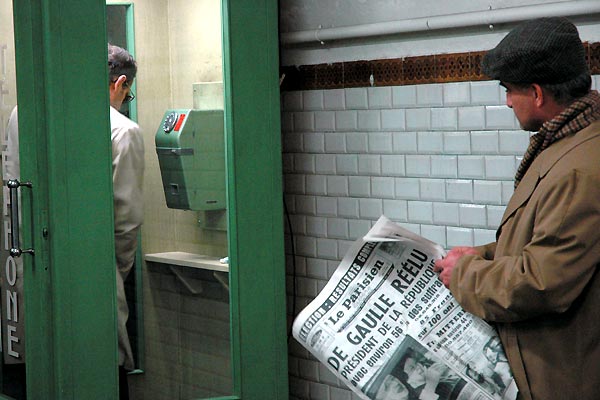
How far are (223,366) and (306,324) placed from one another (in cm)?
141

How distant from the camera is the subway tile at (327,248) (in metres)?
4.34

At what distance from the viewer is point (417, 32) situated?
388 cm

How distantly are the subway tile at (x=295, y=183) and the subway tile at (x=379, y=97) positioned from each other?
1.74ft

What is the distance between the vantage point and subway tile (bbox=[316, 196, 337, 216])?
432 centimetres

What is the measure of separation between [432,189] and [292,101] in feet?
2.85

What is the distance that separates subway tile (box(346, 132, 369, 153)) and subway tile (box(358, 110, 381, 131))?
0.04 m

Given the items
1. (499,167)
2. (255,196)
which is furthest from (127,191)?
(499,167)

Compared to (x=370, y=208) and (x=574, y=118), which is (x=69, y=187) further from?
(x=574, y=118)

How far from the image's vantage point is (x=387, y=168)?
4.06 metres

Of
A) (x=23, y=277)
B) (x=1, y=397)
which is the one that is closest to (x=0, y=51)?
(x=23, y=277)

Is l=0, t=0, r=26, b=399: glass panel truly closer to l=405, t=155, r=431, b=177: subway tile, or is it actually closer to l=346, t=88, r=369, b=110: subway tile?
l=346, t=88, r=369, b=110: subway tile

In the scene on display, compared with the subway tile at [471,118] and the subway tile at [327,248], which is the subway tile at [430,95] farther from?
the subway tile at [327,248]

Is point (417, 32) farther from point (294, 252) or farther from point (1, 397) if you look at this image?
point (1, 397)

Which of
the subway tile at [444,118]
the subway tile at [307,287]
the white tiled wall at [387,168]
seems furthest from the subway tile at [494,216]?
the subway tile at [307,287]
